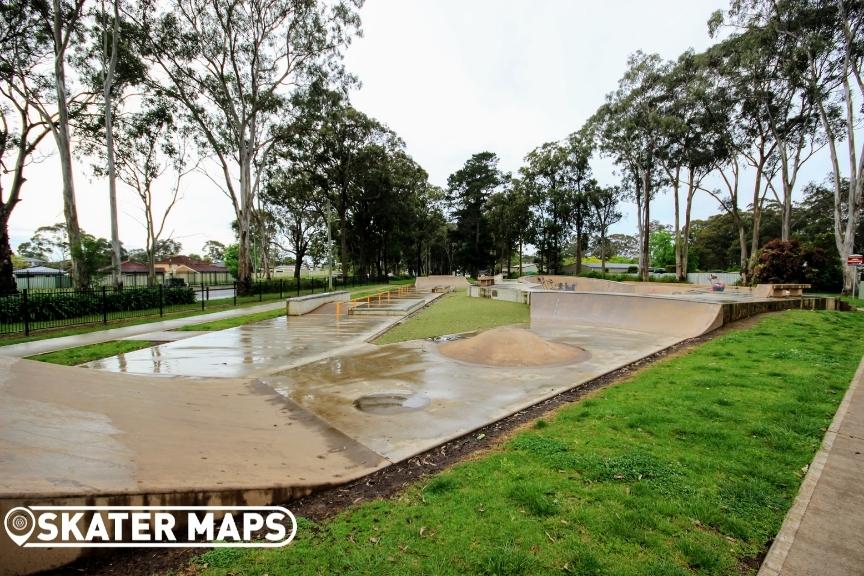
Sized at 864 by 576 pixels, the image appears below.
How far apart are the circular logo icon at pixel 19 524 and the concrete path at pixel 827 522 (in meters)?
4.30

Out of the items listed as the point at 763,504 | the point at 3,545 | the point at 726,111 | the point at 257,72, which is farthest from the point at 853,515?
the point at 726,111

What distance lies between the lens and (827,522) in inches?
112

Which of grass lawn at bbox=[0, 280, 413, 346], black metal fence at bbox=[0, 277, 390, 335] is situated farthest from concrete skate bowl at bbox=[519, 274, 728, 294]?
black metal fence at bbox=[0, 277, 390, 335]

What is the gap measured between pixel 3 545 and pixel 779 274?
31402 mm

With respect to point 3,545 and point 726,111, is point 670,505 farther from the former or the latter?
point 726,111

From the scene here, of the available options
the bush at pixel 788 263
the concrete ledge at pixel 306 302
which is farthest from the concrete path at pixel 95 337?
the bush at pixel 788 263

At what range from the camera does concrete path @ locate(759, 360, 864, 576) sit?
7.97 feet

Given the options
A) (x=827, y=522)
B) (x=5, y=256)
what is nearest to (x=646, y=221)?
(x=827, y=522)

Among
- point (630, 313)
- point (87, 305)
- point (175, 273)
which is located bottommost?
point (630, 313)

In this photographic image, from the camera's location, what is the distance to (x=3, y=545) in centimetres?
224

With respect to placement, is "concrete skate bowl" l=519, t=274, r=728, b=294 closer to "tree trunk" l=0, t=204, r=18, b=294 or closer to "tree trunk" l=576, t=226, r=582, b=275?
"tree trunk" l=576, t=226, r=582, b=275

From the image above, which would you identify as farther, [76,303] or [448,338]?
[76,303]

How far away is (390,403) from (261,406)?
1.83m

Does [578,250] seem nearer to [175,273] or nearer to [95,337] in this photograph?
[95,337]
